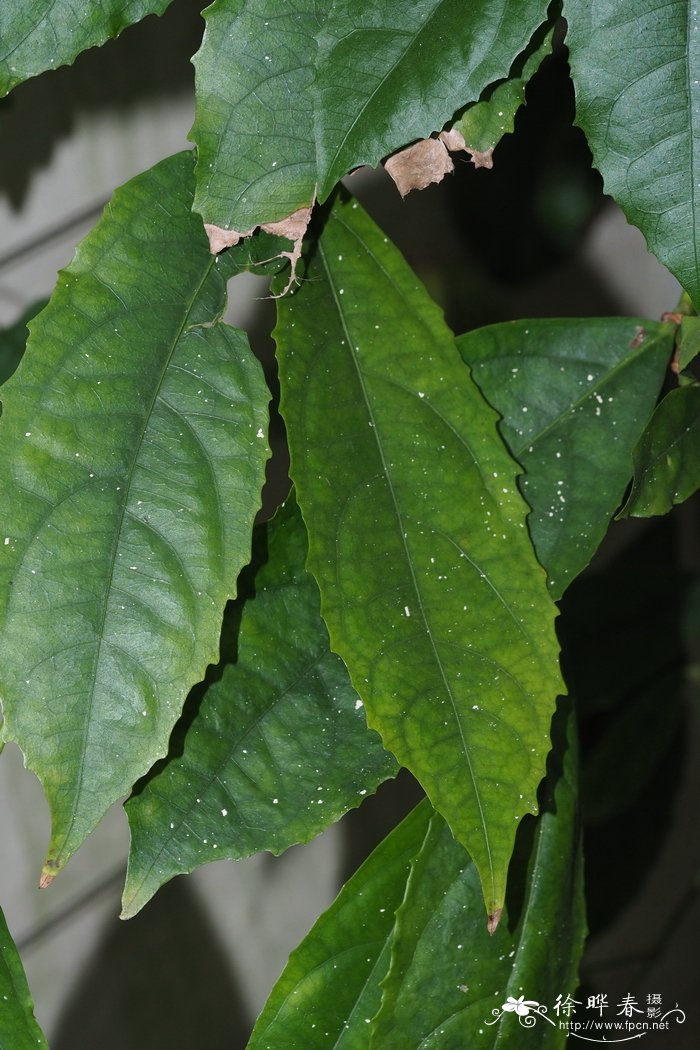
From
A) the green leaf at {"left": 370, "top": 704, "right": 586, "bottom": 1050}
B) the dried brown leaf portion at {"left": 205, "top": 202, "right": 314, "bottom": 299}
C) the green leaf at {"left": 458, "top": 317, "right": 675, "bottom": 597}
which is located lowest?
the green leaf at {"left": 370, "top": 704, "right": 586, "bottom": 1050}

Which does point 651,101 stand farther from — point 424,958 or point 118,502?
point 424,958

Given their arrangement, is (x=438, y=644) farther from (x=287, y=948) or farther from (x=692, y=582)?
(x=287, y=948)

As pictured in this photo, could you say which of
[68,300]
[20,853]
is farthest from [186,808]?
[20,853]

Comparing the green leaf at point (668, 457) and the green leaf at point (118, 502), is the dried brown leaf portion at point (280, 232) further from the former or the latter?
the green leaf at point (668, 457)

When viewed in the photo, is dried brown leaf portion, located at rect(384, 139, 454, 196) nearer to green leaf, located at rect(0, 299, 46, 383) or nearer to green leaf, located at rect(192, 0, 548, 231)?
green leaf, located at rect(192, 0, 548, 231)

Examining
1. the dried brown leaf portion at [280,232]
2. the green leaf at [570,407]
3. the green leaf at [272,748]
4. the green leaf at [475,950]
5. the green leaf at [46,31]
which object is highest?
the green leaf at [46,31]

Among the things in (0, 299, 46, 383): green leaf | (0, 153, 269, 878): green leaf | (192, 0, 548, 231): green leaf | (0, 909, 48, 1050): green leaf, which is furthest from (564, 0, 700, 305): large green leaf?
(0, 299, 46, 383): green leaf

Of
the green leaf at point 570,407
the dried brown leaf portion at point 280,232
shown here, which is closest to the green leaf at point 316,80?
the dried brown leaf portion at point 280,232
